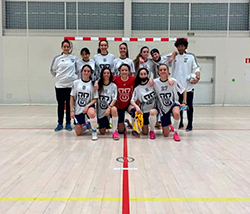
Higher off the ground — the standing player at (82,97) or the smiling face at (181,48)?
the smiling face at (181,48)

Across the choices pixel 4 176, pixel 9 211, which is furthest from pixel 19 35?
pixel 9 211

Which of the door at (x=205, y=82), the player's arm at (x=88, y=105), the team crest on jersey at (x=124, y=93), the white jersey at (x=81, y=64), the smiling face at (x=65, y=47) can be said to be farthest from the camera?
the door at (x=205, y=82)

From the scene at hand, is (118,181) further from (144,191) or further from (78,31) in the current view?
Answer: (78,31)

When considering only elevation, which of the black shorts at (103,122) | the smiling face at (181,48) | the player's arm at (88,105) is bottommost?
the black shorts at (103,122)

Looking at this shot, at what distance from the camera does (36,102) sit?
1011 centimetres

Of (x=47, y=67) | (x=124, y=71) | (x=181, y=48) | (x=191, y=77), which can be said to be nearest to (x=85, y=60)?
(x=124, y=71)

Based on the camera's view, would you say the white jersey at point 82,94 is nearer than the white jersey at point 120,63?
Yes

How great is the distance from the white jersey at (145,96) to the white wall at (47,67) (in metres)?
6.08

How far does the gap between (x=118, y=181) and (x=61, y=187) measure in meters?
0.46

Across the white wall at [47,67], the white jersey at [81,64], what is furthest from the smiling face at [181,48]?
the white wall at [47,67]

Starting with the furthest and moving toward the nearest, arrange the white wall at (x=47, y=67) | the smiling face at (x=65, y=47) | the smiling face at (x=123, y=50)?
the white wall at (x=47, y=67)
the smiling face at (x=65, y=47)
the smiling face at (x=123, y=50)

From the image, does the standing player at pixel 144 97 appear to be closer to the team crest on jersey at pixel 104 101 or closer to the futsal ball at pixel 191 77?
the team crest on jersey at pixel 104 101

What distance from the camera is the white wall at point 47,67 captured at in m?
9.99

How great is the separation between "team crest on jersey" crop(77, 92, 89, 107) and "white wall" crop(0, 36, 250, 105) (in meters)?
6.11
